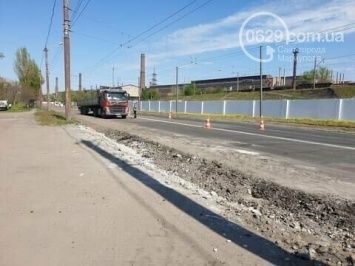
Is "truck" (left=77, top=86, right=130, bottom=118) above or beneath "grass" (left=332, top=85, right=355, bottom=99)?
beneath

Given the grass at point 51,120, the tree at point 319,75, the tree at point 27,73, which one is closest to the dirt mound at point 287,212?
the grass at point 51,120

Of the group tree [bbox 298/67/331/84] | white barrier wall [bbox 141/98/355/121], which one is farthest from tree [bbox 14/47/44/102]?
tree [bbox 298/67/331/84]

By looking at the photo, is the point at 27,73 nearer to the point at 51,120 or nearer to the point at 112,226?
the point at 51,120

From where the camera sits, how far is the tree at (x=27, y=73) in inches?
3445

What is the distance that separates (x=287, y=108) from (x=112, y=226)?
39.0m

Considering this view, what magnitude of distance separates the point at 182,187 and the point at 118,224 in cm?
253

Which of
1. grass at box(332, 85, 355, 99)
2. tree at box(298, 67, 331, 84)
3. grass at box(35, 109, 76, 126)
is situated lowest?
grass at box(35, 109, 76, 126)

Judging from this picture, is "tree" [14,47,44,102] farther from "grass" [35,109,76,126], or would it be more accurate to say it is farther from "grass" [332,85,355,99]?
"grass" [332,85,355,99]

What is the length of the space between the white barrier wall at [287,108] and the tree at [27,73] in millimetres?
40317

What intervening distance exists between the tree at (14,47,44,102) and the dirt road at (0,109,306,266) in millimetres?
84134

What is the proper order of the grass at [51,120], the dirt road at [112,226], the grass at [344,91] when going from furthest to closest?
the grass at [344,91] < the grass at [51,120] < the dirt road at [112,226]

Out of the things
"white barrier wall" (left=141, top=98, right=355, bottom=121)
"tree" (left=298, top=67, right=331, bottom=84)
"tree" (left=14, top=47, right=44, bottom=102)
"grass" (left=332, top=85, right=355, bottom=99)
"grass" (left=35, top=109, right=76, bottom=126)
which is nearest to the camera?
"grass" (left=35, top=109, right=76, bottom=126)

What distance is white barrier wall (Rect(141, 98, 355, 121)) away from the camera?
35366 mm

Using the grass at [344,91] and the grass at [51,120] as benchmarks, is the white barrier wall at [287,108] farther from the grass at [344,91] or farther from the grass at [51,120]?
the grass at [51,120]
